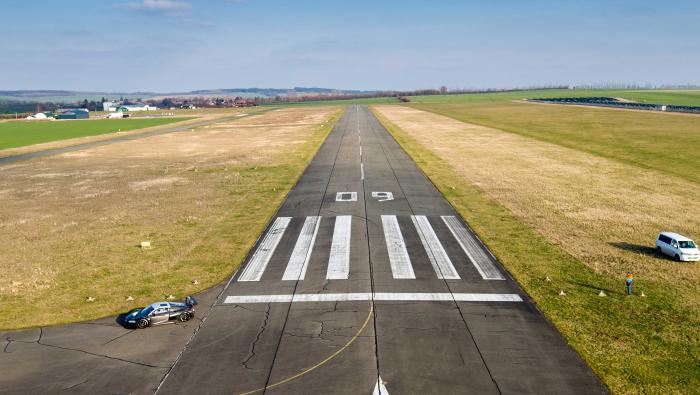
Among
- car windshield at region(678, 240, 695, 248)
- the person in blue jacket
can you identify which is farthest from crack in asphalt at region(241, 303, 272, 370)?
car windshield at region(678, 240, 695, 248)

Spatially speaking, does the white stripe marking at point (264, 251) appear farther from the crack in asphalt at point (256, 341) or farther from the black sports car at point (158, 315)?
the black sports car at point (158, 315)

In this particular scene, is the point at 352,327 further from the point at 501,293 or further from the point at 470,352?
the point at 501,293

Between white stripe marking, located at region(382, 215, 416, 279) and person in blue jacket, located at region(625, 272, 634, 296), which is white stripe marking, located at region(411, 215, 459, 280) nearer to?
white stripe marking, located at region(382, 215, 416, 279)

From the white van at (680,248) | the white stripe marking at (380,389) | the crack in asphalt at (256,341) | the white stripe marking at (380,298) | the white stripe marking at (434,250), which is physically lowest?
the white stripe marking at (380,389)

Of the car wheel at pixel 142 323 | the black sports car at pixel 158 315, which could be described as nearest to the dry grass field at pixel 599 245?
the black sports car at pixel 158 315

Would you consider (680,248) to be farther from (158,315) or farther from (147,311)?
(147,311)
